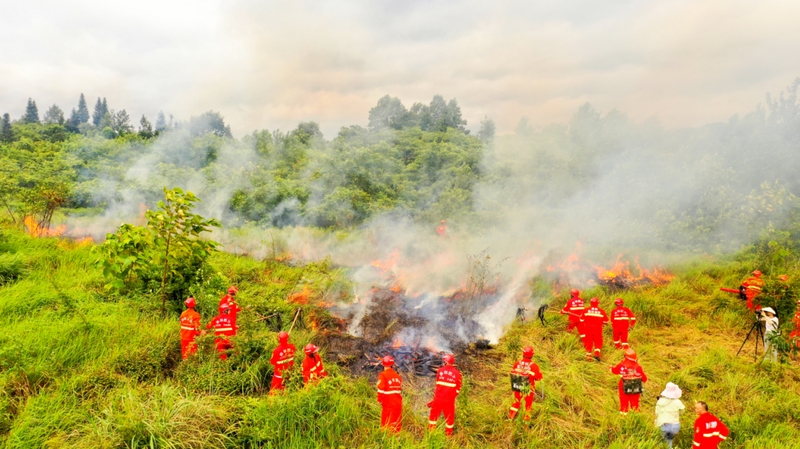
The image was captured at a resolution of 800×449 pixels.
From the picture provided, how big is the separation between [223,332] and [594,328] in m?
7.30

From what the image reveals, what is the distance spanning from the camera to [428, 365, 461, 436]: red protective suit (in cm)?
543

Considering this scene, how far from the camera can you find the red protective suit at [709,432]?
4.64 meters

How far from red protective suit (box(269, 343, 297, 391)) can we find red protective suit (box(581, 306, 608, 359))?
6114 millimetres

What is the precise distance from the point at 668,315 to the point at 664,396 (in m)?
6.16

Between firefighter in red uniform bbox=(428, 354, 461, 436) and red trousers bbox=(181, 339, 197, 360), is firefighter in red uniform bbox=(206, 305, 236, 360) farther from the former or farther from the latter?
firefighter in red uniform bbox=(428, 354, 461, 436)

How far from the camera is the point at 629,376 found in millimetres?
5844

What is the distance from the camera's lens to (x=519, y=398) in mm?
5965

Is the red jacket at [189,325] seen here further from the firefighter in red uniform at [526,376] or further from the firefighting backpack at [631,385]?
the firefighting backpack at [631,385]

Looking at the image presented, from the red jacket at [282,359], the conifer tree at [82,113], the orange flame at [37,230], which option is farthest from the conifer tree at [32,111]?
the red jacket at [282,359]

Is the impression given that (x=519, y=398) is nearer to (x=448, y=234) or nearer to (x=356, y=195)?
(x=448, y=234)

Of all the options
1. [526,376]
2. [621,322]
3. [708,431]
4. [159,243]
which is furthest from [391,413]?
[621,322]

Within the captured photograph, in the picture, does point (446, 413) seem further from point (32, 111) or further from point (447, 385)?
point (32, 111)

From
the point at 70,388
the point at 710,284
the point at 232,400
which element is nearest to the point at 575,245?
the point at 710,284

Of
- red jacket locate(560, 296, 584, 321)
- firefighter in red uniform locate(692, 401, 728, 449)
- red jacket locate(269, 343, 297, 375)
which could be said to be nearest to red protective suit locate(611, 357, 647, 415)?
firefighter in red uniform locate(692, 401, 728, 449)
